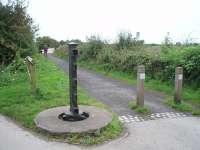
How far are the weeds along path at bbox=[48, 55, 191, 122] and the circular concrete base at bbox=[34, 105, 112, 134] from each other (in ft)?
1.87

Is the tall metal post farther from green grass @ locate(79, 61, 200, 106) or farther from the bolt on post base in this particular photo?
green grass @ locate(79, 61, 200, 106)

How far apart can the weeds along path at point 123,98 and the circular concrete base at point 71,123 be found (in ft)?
1.87

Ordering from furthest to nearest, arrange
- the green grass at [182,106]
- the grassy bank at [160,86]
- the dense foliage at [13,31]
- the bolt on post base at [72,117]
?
the dense foliage at [13,31], the grassy bank at [160,86], the green grass at [182,106], the bolt on post base at [72,117]

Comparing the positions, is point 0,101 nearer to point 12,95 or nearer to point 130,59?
point 12,95

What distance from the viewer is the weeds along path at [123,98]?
6754 millimetres

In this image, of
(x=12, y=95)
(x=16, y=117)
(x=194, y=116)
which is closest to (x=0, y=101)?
(x=12, y=95)

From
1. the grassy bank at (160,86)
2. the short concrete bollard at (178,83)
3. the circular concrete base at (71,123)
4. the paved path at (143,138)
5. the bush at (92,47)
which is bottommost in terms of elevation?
the paved path at (143,138)

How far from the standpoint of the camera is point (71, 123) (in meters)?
5.83

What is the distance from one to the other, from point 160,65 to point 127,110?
13.8 feet

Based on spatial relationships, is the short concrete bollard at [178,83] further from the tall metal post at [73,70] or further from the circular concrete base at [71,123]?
the tall metal post at [73,70]

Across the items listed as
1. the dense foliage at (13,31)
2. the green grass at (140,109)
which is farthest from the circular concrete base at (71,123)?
the dense foliage at (13,31)

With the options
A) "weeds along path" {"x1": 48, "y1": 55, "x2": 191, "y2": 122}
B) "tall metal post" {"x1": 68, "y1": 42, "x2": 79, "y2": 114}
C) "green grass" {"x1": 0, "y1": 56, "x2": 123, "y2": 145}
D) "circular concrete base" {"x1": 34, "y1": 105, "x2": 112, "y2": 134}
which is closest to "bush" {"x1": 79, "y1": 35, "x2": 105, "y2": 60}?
"weeds along path" {"x1": 48, "y1": 55, "x2": 191, "y2": 122}

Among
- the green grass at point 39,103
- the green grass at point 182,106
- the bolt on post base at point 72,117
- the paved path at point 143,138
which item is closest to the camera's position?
the paved path at point 143,138

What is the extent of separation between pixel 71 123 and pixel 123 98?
292 centimetres
